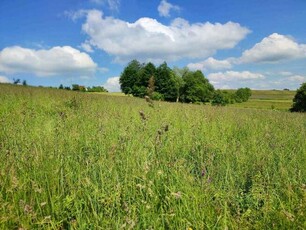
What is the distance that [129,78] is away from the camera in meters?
73.9

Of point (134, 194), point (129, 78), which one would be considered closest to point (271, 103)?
point (129, 78)

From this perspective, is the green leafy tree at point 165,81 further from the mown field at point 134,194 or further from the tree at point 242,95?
the mown field at point 134,194

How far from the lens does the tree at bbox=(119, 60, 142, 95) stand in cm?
7319

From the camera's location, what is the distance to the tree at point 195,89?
242 ft

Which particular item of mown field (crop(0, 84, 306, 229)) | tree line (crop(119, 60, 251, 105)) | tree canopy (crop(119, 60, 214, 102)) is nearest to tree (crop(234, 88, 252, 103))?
tree line (crop(119, 60, 251, 105))

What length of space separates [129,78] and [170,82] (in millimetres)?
12498

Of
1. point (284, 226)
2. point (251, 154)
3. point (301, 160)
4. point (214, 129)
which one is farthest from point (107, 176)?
point (214, 129)

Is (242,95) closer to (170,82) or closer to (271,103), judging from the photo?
(271,103)

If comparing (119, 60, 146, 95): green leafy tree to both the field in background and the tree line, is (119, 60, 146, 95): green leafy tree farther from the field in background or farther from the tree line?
the field in background

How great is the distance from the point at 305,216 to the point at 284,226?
0.66ft

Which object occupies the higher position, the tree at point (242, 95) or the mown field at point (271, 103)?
the tree at point (242, 95)

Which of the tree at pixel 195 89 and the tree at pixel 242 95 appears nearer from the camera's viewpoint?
the tree at pixel 195 89

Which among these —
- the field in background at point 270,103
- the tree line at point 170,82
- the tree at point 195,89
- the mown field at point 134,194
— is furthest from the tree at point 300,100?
the mown field at point 134,194

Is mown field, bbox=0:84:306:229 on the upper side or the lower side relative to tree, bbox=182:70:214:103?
lower
